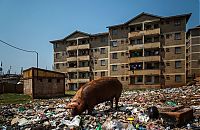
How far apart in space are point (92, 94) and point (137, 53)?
111 ft

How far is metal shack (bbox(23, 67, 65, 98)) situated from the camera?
22.9 m

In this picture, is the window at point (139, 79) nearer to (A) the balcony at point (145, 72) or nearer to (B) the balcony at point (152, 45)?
(A) the balcony at point (145, 72)

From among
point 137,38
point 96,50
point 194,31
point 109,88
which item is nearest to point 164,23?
point 137,38

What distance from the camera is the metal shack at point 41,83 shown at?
75.3 feet

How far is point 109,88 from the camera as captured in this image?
9070mm

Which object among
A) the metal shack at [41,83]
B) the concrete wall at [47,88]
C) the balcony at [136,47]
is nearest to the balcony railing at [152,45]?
the balcony at [136,47]

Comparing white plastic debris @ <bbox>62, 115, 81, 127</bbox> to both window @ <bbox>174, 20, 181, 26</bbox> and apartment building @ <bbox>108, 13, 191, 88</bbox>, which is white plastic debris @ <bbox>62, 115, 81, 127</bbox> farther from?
window @ <bbox>174, 20, 181, 26</bbox>

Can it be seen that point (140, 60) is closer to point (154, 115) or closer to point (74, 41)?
point (74, 41)

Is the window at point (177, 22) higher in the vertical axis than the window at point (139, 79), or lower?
higher

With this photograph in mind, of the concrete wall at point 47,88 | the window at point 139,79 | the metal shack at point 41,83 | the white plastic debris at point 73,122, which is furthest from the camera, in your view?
the window at point 139,79

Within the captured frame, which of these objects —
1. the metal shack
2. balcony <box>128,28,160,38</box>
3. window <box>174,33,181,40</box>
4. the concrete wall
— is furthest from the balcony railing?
the metal shack

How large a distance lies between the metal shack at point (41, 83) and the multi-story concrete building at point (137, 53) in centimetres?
1858

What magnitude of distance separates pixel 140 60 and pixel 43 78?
853 inches

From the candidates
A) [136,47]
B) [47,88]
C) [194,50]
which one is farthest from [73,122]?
[194,50]
